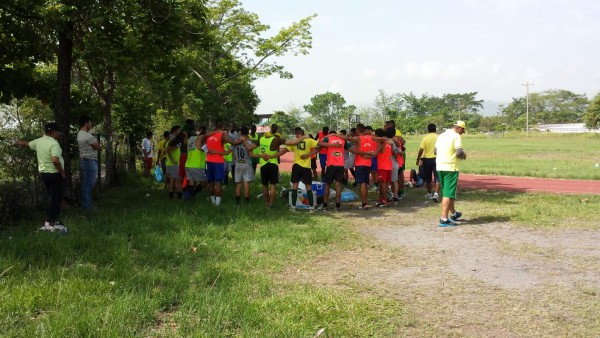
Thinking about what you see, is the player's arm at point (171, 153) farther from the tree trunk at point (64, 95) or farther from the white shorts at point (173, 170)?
the tree trunk at point (64, 95)

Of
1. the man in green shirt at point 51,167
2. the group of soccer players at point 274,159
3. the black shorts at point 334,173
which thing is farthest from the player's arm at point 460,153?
the man in green shirt at point 51,167

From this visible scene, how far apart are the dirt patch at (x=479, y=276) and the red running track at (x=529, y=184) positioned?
5487mm

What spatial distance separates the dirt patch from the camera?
4.06 m

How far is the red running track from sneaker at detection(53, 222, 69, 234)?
1030cm

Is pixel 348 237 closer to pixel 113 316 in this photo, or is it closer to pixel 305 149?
pixel 305 149

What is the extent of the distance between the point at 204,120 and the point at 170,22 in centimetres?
1754

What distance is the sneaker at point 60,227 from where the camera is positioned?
6839 millimetres

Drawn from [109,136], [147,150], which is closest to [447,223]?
[109,136]

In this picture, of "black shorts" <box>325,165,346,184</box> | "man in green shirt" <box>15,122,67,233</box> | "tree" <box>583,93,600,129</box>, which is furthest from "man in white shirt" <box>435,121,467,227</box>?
"tree" <box>583,93,600,129</box>

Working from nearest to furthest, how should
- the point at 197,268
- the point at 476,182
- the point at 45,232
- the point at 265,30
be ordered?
the point at 197,268 → the point at 45,232 → the point at 476,182 → the point at 265,30

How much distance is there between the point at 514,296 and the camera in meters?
4.66

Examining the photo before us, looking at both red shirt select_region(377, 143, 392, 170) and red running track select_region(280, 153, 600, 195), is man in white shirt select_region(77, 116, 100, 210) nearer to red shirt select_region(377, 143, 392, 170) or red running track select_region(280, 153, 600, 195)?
red shirt select_region(377, 143, 392, 170)

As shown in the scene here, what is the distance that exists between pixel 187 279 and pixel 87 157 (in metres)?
5.00

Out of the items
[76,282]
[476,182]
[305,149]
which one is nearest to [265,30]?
[476,182]
